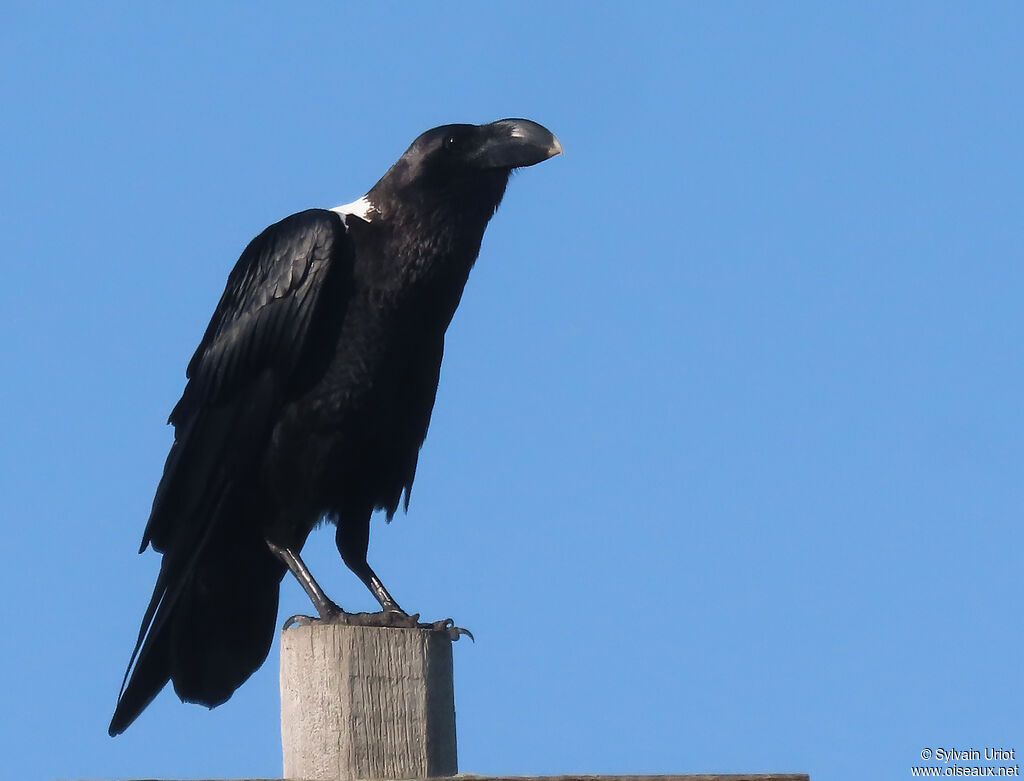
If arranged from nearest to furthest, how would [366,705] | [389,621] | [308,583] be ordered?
1. [366,705]
2. [389,621]
3. [308,583]

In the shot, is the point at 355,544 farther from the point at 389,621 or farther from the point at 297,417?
the point at 389,621

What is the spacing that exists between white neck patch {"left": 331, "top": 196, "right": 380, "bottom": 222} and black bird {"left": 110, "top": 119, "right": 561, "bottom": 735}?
15 millimetres

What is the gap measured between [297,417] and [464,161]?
126 cm

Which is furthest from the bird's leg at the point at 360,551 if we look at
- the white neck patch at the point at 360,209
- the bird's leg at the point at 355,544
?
the white neck patch at the point at 360,209

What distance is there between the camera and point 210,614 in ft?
17.2

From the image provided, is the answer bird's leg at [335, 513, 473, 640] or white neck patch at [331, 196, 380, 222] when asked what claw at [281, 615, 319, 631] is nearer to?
bird's leg at [335, 513, 473, 640]

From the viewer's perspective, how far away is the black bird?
520cm

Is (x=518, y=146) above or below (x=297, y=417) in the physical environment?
above

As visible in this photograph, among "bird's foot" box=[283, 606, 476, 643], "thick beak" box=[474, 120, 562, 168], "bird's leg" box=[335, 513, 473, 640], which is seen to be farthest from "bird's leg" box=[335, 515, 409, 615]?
"thick beak" box=[474, 120, 562, 168]

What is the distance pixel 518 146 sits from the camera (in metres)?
5.60

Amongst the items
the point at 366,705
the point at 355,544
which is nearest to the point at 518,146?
the point at 355,544

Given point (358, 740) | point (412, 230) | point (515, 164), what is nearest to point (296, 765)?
point (358, 740)

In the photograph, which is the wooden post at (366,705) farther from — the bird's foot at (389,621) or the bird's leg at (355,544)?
the bird's leg at (355,544)

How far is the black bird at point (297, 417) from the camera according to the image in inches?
205
